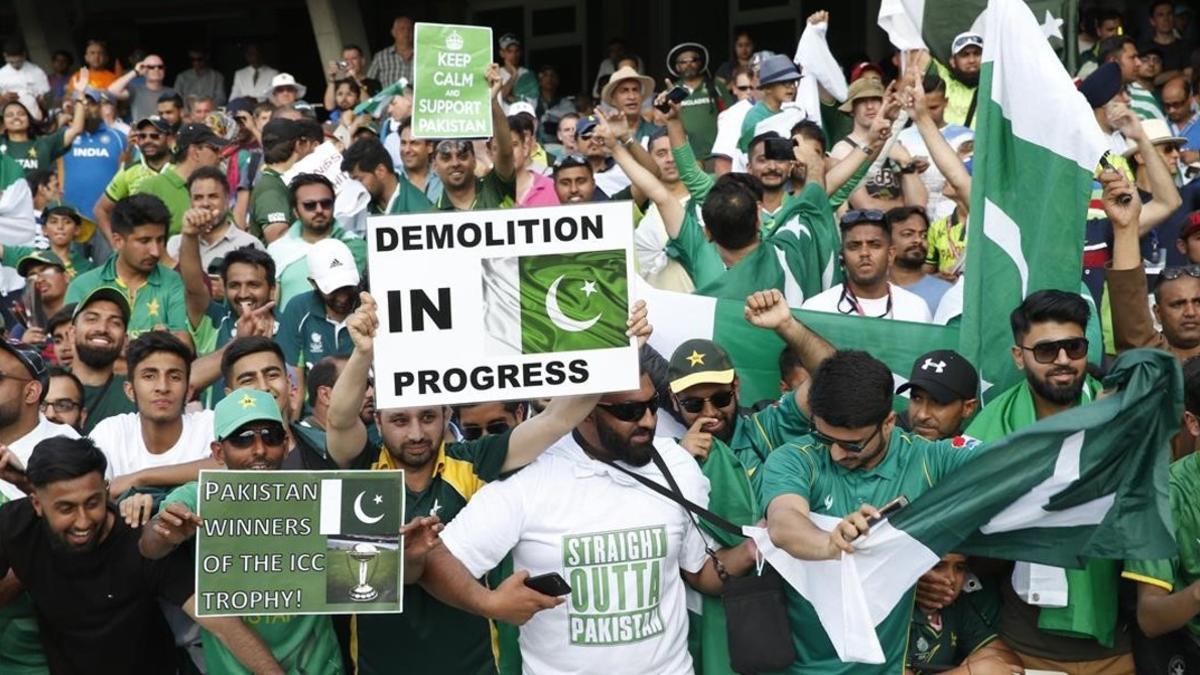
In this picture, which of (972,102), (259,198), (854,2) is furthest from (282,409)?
(854,2)

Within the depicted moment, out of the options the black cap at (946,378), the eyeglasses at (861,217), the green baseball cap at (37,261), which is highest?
the eyeglasses at (861,217)

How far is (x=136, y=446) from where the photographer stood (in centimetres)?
701

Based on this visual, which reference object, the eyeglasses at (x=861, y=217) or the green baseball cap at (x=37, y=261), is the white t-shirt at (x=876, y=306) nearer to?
the eyeglasses at (x=861, y=217)

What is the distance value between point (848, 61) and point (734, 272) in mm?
9473

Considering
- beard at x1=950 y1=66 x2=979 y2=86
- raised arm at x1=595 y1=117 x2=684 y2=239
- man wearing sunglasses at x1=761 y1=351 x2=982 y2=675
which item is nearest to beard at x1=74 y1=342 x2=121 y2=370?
raised arm at x1=595 y1=117 x2=684 y2=239

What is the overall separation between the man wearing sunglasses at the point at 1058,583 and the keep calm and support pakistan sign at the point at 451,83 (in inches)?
163

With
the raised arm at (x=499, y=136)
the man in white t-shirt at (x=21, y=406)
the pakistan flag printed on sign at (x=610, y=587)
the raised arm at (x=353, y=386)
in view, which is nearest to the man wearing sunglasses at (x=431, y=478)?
the raised arm at (x=353, y=386)

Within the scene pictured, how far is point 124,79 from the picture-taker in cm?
1736

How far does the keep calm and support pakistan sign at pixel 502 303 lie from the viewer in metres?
5.86

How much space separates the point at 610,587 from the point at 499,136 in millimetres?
4599

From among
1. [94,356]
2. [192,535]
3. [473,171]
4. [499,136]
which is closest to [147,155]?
[473,171]

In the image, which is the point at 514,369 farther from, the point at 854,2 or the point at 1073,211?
the point at 854,2

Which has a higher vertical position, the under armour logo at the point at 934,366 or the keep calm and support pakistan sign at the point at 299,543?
the under armour logo at the point at 934,366

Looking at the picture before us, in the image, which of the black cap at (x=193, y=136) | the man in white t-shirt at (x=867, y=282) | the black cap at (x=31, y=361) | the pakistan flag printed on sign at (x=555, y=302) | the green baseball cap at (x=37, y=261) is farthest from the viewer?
the black cap at (x=193, y=136)
